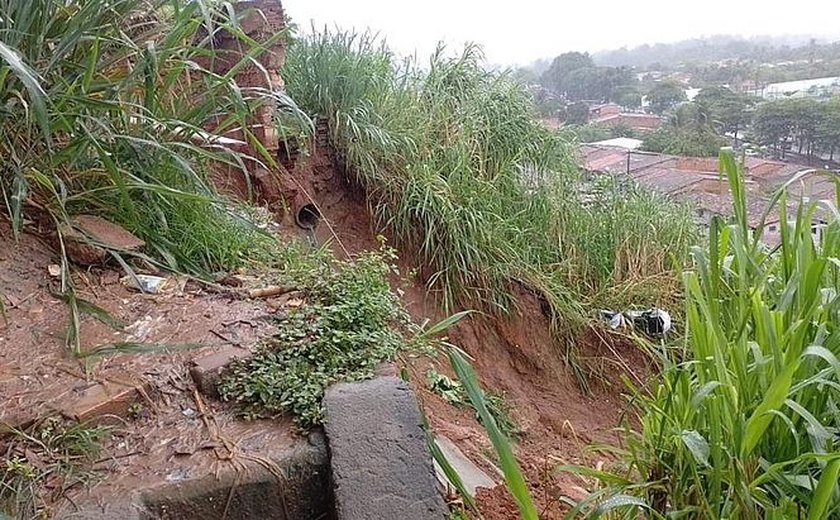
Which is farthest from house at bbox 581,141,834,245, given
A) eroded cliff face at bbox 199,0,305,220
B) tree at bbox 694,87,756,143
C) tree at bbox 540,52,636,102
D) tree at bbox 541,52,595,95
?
eroded cliff face at bbox 199,0,305,220

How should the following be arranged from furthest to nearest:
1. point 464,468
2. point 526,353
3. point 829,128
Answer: point 526,353 < point 829,128 < point 464,468

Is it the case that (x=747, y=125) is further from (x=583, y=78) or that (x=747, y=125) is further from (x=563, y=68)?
(x=563, y=68)

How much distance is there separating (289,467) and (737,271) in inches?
31.1

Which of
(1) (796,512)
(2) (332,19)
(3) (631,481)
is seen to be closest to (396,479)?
(3) (631,481)

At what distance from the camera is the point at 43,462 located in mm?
1039

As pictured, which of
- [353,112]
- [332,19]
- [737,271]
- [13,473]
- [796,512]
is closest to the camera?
[796,512]

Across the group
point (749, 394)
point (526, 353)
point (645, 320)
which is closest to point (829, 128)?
point (645, 320)

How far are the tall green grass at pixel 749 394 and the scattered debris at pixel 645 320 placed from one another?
5.23 feet

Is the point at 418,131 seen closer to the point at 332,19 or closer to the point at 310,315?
the point at 332,19

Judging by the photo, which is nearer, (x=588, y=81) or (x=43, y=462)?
(x=43, y=462)

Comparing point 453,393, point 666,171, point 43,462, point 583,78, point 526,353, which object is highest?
point 583,78

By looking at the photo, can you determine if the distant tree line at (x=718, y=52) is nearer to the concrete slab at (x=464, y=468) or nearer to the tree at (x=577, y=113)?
the tree at (x=577, y=113)

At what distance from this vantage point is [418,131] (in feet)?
9.53

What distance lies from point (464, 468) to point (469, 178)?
1.70 metres
